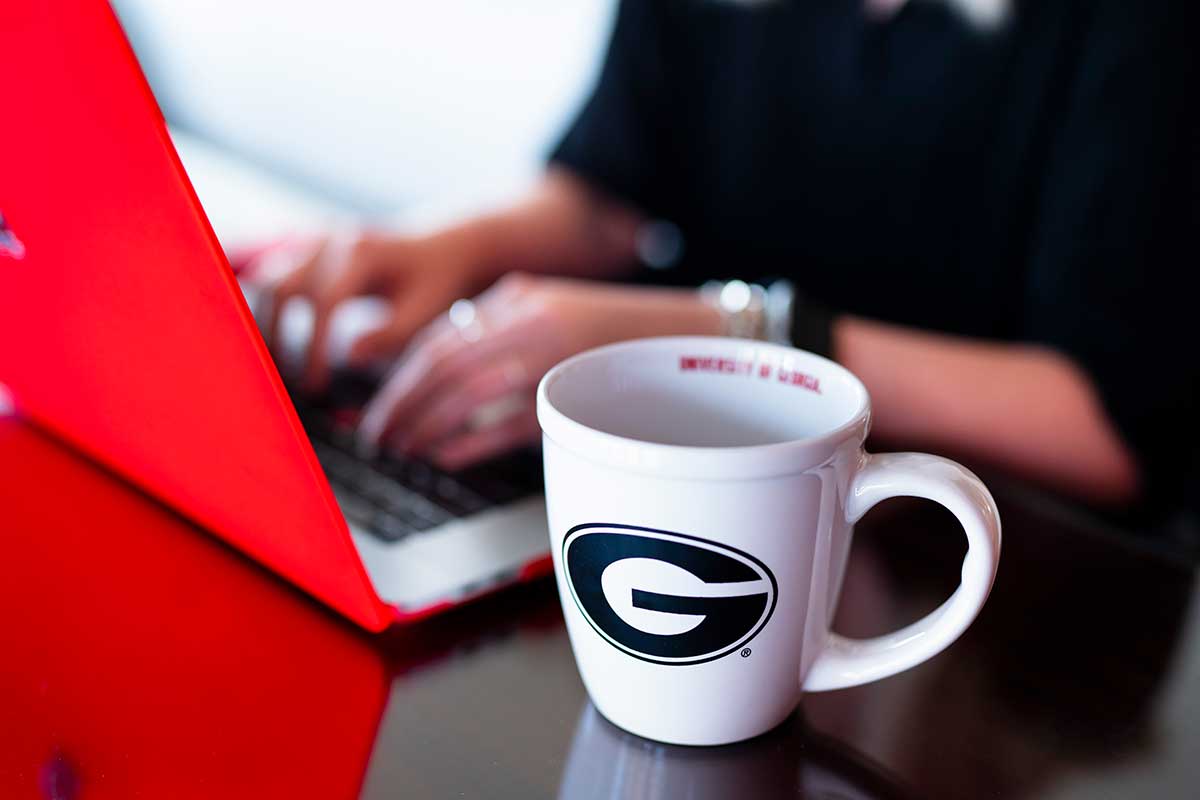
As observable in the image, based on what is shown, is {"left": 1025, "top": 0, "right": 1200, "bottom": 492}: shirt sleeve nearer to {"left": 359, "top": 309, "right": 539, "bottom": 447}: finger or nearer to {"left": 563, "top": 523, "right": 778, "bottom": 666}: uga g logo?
{"left": 359, "top": 309, "right": 539, "bottom": 447}: finger

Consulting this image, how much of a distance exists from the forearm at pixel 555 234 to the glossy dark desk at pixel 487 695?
51 cm

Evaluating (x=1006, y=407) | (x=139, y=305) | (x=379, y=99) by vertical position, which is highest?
(x=139, y=305)

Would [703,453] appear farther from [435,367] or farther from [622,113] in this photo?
[622,113]

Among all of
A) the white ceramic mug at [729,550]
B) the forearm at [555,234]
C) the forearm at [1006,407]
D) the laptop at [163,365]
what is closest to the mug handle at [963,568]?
the white ceramic mug at [729,550]

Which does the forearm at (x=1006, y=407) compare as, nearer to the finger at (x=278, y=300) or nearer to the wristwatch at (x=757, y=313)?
the wristwatch at (x=757, y=313)

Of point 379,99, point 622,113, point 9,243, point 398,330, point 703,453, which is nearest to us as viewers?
point 703,453

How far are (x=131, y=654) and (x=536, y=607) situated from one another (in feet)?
0.50

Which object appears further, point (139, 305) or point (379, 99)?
point (379, 99)

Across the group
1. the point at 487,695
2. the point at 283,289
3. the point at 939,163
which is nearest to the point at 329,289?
the point at 283,289

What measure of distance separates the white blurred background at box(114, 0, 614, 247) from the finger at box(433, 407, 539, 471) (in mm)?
551

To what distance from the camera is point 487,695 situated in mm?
369

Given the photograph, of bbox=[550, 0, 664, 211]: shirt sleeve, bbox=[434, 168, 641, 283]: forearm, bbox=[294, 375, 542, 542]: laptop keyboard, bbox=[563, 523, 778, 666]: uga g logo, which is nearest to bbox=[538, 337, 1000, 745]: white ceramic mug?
bbox=[563, 523, 778, 666]: uga g logo

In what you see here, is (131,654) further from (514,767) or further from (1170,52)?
(1170,52)

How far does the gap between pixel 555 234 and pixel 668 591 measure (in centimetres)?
78
